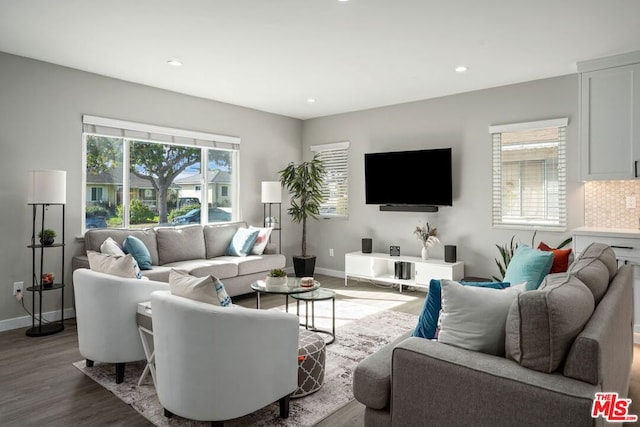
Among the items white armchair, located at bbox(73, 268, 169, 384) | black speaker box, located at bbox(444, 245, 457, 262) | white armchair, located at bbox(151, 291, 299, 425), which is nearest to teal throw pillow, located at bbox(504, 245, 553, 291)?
white armchair, located at bbox(151, 291, 299, 425)

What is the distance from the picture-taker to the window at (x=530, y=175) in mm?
4629

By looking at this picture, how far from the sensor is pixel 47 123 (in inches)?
165

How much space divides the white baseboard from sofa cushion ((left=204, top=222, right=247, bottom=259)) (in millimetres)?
1650

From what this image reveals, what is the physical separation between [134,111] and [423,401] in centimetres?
A: 461

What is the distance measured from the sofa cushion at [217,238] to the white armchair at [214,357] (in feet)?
10.5

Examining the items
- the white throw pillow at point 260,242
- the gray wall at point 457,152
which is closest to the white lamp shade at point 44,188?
the white throw pillow at point 260,242

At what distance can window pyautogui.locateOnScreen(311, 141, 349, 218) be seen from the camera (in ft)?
21.5

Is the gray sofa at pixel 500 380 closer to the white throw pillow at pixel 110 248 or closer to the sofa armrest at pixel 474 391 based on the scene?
the sofa armrest at pixel 474 391

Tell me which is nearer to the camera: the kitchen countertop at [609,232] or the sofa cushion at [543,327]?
the sofa cushion at [543,327]

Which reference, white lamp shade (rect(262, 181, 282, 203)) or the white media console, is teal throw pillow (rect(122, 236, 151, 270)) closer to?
white lamp shade (rect(262, 181, 282, 203))

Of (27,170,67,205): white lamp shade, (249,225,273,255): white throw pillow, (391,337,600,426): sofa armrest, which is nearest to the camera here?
(391,337,600,426): sofa armrest

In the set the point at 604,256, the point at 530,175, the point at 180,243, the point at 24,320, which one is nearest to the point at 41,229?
the point at 24,320

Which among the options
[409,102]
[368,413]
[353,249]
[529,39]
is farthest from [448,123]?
[368,413]

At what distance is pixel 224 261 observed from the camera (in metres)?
4.98
